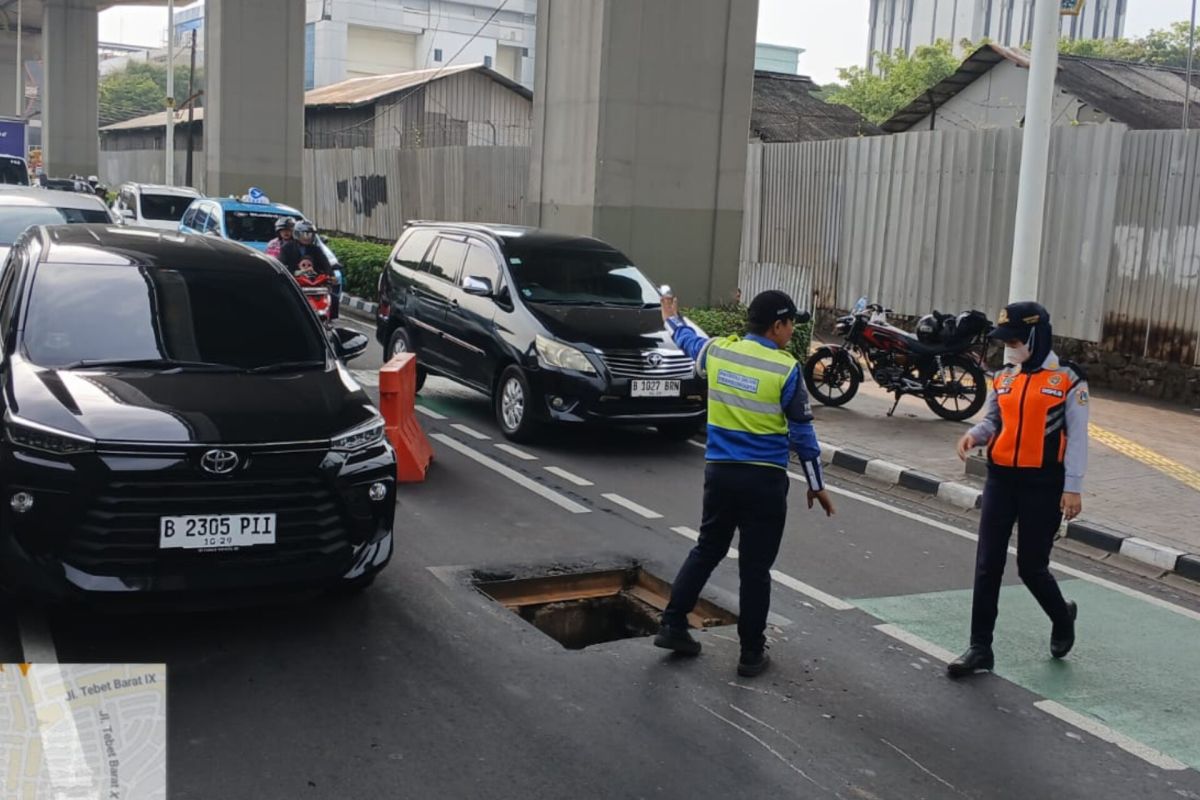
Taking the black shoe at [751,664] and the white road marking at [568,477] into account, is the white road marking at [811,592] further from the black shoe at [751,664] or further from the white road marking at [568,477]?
the white road marking at [568,477]

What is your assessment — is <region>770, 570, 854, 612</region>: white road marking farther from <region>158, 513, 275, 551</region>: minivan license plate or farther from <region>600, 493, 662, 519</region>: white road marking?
<region>158, 513, 275, 551</region>: minivan license plate

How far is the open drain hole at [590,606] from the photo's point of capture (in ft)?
21.0

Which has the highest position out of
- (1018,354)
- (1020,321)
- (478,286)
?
(1020,321)

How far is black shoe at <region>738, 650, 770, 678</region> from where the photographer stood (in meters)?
5.48

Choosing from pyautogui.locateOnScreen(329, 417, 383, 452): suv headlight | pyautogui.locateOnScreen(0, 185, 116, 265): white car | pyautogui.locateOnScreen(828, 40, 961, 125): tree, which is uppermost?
pyautogui.locateOnScreen(828, 40, 961, 125): tree

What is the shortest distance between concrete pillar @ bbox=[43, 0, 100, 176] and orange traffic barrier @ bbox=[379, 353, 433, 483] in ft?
146

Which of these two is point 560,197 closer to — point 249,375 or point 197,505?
point 249,375

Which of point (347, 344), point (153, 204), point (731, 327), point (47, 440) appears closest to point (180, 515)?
point (47, 440)

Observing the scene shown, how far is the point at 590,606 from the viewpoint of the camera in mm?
6613

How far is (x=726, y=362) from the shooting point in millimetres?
5461

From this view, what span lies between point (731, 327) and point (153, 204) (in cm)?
1437

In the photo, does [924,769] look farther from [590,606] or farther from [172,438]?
[172,438]

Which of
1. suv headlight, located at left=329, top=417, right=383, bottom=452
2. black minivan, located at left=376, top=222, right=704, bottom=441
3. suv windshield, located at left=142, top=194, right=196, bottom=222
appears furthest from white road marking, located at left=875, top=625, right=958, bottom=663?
suv windshield, located at left=142, top=194, right=196, bottom=222

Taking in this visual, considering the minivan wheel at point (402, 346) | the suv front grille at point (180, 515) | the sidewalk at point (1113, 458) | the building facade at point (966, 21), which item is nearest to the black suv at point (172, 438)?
the suv front grille at point (180, 515)
